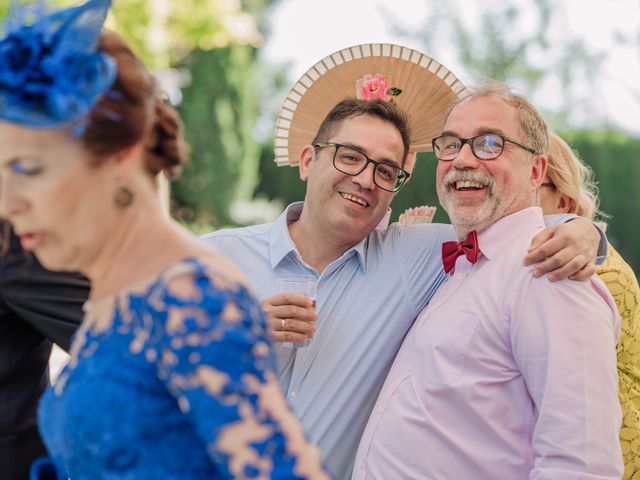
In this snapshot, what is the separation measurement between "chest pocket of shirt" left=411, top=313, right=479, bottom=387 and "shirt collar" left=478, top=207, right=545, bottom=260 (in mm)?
278

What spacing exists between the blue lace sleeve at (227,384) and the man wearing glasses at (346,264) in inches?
49.4

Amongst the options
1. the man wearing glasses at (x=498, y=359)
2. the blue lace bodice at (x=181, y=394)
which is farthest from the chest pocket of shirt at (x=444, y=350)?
the blue lace bodice at (x=181, y=394)

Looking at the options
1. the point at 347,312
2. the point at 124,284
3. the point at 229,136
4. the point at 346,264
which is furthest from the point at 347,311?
the point at 229,136

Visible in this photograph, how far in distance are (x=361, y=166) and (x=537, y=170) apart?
649mm

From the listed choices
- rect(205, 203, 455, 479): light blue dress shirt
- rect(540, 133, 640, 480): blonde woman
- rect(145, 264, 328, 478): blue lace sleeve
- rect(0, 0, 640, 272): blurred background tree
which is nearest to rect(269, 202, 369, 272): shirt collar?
rect(205, 203, 455, 479): light blue dress shirt

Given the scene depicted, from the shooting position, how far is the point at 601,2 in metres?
22.4

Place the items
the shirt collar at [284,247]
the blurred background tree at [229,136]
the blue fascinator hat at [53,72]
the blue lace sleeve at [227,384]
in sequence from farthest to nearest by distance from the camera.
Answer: the blurred background tree at [229,136], the shirt collar at [284,247], the blue fascinator hat at [53,72], the blue lace sleeve at [227,384]

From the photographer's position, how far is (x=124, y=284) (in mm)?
1396

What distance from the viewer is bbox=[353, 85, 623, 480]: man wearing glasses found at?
84.7 inches

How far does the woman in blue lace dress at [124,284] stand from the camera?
123cm

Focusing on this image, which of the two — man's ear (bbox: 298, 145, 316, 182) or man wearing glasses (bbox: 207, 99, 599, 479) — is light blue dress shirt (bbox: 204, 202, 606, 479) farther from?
man's ear (bbox: 298, 145, 316, 182)

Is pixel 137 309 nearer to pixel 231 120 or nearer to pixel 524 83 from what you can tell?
pixel 231 120

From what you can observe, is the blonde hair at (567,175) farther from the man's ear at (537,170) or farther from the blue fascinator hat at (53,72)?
the blue fascinator hat at (53,72)

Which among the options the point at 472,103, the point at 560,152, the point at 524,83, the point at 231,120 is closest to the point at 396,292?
the point at 472,103
